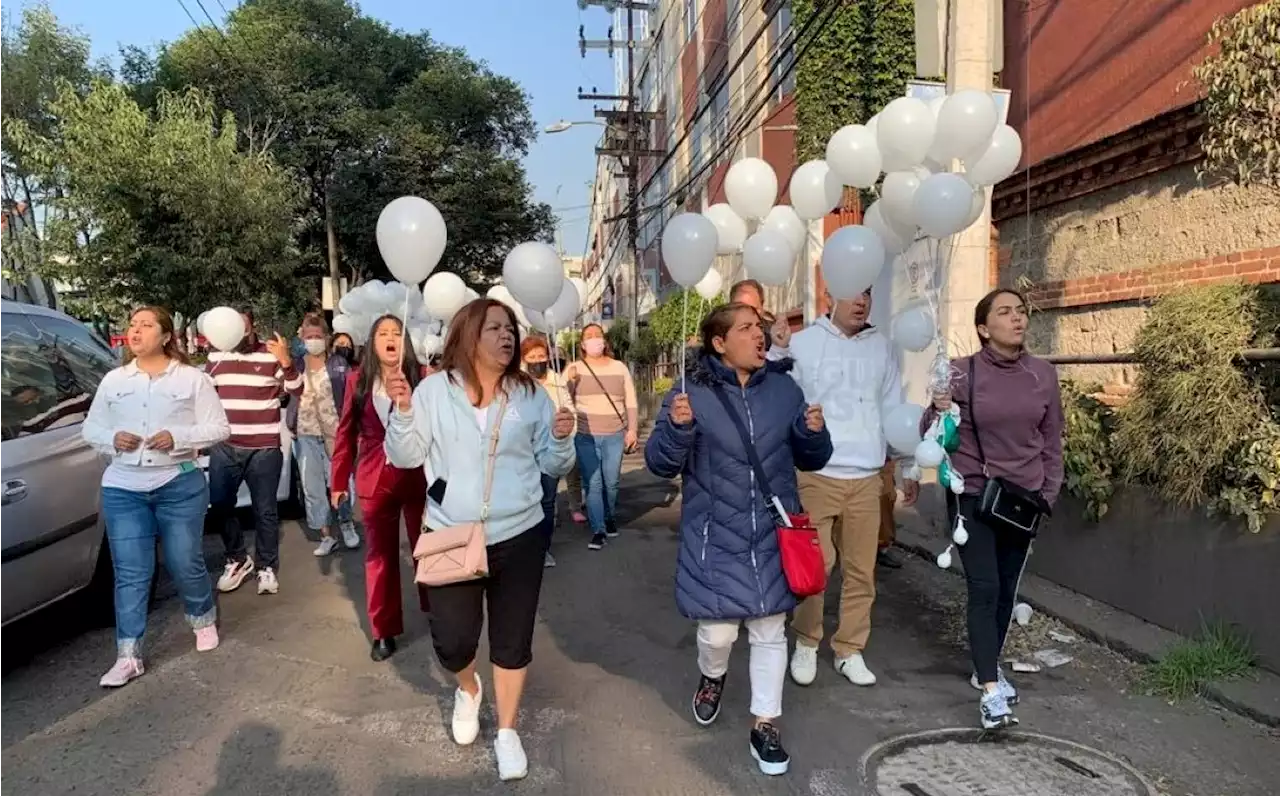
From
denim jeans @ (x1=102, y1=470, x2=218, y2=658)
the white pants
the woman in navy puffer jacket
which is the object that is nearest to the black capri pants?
the woman in navy puffer jacket

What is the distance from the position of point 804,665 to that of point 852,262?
76.1 inches

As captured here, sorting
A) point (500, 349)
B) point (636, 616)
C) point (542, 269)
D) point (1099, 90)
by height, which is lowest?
point (636, 616)

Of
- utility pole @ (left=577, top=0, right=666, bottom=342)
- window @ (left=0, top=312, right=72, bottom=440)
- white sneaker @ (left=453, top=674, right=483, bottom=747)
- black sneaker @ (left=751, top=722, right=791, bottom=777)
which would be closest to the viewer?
black sneaker @ (left=751, top=722, right=791, bottom=777)

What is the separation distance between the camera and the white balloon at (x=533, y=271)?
4238 millimetres

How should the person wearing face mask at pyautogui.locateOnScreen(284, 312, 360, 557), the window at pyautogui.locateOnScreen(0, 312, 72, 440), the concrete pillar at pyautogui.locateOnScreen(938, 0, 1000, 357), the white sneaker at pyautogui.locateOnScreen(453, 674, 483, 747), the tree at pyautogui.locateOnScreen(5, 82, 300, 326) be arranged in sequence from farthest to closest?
the tree at pyautogui.locateOnScreen(5, 82, 300, 326)
the person wearing face mask at pyautogui.locateOnScreen(284, 312, 360, 557)
the concrete pillar at pyautogui.locateOnScreen(938, 0, 1000, 357)
the window at pyautogui.locateOnScreen(0, 312, 72, 440)
the white sneaker at pyautogui.locateOnScreen(453, 674, 483, 747)

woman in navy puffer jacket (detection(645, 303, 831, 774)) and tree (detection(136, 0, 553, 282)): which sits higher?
tree (detection(136, 0, 553, 282))

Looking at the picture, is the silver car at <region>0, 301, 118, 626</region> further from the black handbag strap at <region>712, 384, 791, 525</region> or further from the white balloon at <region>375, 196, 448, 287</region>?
the black handbag strap at <region>712, 384, 791, 525</region>

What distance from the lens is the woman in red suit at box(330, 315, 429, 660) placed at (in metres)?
4.70

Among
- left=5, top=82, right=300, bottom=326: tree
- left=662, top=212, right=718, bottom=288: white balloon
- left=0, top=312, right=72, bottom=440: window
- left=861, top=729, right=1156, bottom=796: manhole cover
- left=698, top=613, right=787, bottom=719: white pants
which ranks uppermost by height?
left=5, top=82, right=300, bottom=326: tree

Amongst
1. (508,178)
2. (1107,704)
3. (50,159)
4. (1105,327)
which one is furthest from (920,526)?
(508,178)

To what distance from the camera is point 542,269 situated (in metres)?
4.23

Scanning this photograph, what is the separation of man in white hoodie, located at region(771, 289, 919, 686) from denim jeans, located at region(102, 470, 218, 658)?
10.2 ft

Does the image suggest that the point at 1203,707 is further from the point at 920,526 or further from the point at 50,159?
the point at 50,159

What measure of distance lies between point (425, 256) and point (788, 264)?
7.12 ft
